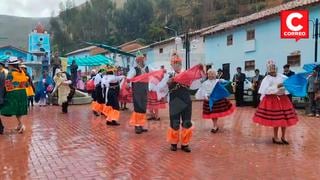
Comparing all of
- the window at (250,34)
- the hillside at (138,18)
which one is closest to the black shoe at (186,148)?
the window at (250,34)

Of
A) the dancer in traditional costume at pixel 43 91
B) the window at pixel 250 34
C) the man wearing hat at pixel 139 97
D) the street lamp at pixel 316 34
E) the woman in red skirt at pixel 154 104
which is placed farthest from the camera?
the window at pixel 250 34

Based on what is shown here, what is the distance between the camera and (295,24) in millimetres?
23641

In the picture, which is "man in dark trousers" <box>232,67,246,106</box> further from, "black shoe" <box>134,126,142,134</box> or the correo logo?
"black shoe" <box>134,126,142,134</box>

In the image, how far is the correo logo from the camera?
22406 mm

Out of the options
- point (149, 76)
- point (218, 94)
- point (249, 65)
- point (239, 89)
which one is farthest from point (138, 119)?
point (249, 65)

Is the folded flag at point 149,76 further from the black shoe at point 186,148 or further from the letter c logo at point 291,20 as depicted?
the letter c logo at point 291,20

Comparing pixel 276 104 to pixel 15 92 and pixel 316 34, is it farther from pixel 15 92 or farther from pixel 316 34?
pixel 316 34

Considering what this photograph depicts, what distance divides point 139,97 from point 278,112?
3.17 m

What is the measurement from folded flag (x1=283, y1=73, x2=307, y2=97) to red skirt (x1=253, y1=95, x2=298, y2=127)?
279 mm

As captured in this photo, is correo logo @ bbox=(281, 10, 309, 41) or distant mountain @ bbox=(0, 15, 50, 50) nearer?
correo logo @ bbox=(281, 10, 309, 41)

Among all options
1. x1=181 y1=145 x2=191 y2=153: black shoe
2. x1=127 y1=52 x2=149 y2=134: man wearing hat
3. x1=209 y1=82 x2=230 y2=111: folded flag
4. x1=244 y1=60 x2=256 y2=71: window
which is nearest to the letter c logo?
x1=244 y1=60 x2=256 y2=71: window

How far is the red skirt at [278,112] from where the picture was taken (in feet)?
29.5

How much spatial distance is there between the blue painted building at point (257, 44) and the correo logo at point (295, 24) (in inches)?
11.4

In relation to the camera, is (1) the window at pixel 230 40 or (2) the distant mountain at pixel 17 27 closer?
(1) the window at pixel 230 40
